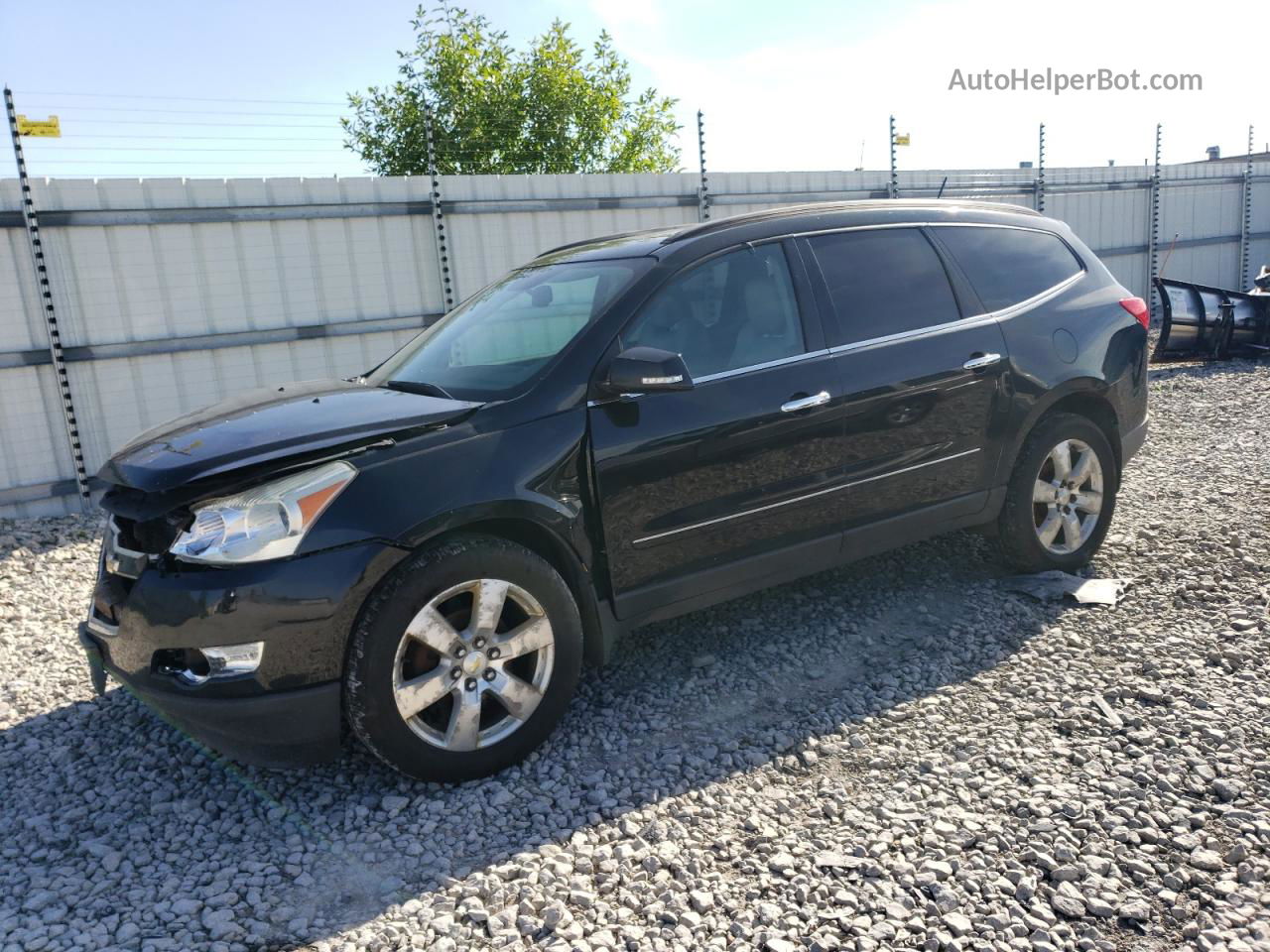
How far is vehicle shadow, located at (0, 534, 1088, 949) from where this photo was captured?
280cm

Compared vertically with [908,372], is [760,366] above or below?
above

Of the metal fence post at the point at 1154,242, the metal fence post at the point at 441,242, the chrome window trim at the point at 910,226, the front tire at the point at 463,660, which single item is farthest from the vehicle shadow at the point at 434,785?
the metal fence post at the point at 1154,242

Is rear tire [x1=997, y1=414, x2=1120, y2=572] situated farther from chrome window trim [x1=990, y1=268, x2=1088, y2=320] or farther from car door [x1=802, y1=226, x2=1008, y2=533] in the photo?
chrome window trim [x1=990, y1=268, x2=1088, y2=320]

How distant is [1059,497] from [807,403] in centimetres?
177

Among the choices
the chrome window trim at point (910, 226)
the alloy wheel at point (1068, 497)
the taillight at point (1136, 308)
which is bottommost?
the alloy wheel at point (1068, 497)

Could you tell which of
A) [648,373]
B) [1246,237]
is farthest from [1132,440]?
[1246,237]

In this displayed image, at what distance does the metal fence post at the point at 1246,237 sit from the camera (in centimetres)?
1716

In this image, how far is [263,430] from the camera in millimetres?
3303

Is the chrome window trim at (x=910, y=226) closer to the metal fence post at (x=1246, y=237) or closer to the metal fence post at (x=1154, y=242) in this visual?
the metal fence post at (x=1154, y=242)

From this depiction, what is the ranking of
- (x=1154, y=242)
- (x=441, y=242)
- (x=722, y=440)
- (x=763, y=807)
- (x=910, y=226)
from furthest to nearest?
(x=1154, y=242) → (x=441, y=242) → (x=910, y=226) → (x=722, y=440) → (x=763, y=807)

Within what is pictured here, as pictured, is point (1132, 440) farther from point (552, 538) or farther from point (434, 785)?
point (434, 785)

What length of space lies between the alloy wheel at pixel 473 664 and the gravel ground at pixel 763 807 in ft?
0.75

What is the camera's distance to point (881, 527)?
4180 millimetres

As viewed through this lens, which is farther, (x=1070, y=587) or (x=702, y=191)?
(x=702, y=191)
